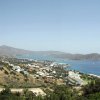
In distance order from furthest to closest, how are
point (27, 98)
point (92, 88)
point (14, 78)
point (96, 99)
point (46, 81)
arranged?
point (46, 81)
point (14, 78)
point (92, 88)
point (27, 98)
point (96, 99)

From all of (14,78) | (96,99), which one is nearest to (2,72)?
(14,78)

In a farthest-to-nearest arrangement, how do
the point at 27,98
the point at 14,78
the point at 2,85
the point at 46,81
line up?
1. the point at 46,81
2. the point at 14,78
3. the point at 2,85
4. the point at 27,98

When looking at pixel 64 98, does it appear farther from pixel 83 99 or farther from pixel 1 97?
pixel 1 97

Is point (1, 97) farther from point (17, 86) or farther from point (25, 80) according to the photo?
point (25, 80)

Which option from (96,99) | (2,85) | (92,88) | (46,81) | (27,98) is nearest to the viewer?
(96,99)

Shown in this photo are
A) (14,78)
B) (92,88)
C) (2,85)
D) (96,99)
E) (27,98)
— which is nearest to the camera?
(96,99)

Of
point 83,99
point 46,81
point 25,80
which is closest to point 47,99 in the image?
point 83,99

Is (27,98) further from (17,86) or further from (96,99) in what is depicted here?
(17,86)

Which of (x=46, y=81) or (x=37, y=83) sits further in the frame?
(x=46, y=81)

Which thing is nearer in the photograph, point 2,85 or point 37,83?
point 2,85
